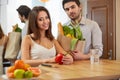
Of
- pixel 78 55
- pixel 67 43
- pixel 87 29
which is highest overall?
pixel 87 29

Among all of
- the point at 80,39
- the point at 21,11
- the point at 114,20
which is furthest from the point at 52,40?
the point at 114,20

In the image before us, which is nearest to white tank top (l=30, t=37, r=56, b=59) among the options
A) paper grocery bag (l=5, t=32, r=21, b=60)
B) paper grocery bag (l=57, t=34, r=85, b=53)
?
paper grocery bag (l=57, t=34, r=85, b=53)

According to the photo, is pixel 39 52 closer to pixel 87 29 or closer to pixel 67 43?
pixel 67 43

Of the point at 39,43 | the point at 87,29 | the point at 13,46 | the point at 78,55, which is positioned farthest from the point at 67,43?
the point at 13,46

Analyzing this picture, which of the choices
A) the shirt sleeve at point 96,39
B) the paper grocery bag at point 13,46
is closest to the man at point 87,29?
the shirt sleeve at point 96,39

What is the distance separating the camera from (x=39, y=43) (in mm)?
2211

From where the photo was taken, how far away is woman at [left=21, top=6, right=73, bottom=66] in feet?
7.02

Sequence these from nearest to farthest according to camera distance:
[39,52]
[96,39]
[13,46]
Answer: [39,52], [96,39], [13,46]

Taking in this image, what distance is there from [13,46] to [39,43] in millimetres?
986

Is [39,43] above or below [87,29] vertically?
below

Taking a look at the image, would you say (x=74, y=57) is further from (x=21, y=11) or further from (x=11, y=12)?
(x=11, y=12)

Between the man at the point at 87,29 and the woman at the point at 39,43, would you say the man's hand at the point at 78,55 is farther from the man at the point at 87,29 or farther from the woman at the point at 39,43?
the man at the point at 87,29

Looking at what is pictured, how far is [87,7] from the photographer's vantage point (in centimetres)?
466

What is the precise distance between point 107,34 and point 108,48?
241mm
